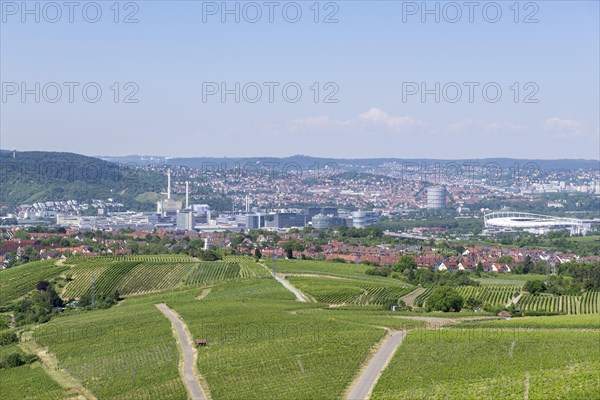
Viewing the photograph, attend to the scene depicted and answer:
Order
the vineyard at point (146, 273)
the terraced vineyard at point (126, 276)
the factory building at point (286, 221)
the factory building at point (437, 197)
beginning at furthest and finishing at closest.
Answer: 1. the factory building at point (437, 197)
2. the factory building at point (286, 221)
3. the vineyard at point (146, 273)
4. the terraced vineyard at point (126, 276)

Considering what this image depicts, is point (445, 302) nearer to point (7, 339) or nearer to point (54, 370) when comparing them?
point (7, 339)

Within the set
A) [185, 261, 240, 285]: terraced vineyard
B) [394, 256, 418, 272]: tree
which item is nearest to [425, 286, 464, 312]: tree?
[185, 261, 240, 285]: terraced vineyard

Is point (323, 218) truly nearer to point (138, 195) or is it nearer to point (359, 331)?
point (138, 195)

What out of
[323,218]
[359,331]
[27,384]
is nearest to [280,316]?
[359,331]

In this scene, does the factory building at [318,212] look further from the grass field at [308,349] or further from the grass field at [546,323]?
the grass field at [546,323]

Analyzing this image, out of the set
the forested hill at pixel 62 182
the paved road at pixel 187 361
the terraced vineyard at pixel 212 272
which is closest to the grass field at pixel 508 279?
the terraced vineyard at pixel 212 272
